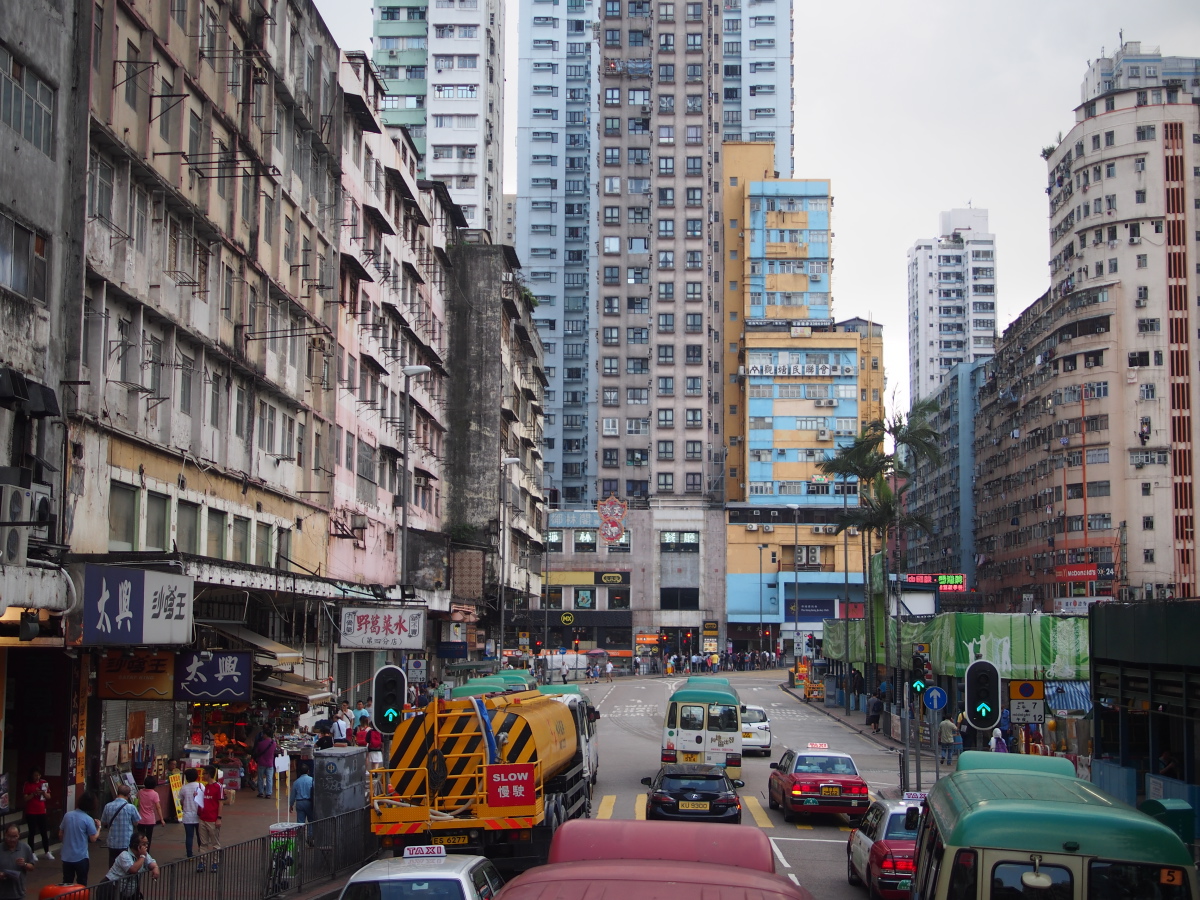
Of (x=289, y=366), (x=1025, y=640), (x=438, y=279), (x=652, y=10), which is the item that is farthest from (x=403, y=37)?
(x=1025, y=640)

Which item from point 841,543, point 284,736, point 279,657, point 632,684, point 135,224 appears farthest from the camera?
point 841,543

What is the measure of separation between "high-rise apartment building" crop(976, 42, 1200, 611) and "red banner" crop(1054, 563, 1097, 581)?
144 mm

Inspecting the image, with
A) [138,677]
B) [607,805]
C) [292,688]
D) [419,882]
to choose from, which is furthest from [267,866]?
[292,688]

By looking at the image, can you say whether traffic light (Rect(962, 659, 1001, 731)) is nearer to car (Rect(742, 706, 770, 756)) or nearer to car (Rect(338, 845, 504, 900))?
car (Rect(338, 845, 504, 900))

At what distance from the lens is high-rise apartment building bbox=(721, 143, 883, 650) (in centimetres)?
10606

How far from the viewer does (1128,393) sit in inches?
3469

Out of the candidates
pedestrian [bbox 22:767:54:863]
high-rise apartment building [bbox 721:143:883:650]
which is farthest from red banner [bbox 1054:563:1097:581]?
pedestrian [bbox 22:767:54:863]

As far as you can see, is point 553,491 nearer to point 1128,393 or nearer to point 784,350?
point 784,350

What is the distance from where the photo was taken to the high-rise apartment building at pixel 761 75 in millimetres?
134750

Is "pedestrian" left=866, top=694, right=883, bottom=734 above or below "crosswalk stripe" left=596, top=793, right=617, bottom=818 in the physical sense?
below

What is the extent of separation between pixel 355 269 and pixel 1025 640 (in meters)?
24.5

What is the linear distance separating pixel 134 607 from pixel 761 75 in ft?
412

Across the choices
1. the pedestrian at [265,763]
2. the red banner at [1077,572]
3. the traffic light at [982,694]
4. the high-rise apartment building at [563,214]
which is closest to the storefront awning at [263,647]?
the pedestrian at [265,763]

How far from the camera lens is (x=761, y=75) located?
13562 cm
